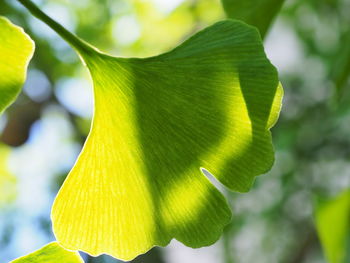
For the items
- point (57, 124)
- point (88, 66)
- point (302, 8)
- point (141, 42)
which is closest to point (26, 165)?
point (57, 124)

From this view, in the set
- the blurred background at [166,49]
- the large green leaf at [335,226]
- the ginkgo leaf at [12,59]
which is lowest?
the blurred background at [166,49]

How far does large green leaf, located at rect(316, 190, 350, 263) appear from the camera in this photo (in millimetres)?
984

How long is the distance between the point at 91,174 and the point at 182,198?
76 millimetres

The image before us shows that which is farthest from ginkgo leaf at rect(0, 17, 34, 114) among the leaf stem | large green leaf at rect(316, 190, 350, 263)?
large green leaf at rect(316, 190, 350, 263)

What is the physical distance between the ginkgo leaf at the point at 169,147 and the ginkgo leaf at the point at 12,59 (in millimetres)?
46

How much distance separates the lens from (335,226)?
1002 millimetres

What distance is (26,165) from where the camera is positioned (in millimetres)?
3793

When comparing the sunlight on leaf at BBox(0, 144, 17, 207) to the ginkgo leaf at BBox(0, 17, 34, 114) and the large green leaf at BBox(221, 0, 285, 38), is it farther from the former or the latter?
the ginkgo leaf at BBox(0, 17, 34, 114)

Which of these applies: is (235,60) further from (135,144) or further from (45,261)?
(45,261)

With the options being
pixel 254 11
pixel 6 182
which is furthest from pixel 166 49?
pixel 254 11

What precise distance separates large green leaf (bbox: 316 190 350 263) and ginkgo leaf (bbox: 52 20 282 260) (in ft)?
1.88

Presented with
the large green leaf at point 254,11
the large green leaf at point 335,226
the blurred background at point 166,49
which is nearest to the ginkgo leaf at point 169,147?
A: the large green leaf at point 254,11

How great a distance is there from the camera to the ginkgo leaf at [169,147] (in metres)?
0.45

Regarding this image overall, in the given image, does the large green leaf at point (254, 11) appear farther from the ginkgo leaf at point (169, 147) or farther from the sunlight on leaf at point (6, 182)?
the sunlight on leaf at point (6, 182)
